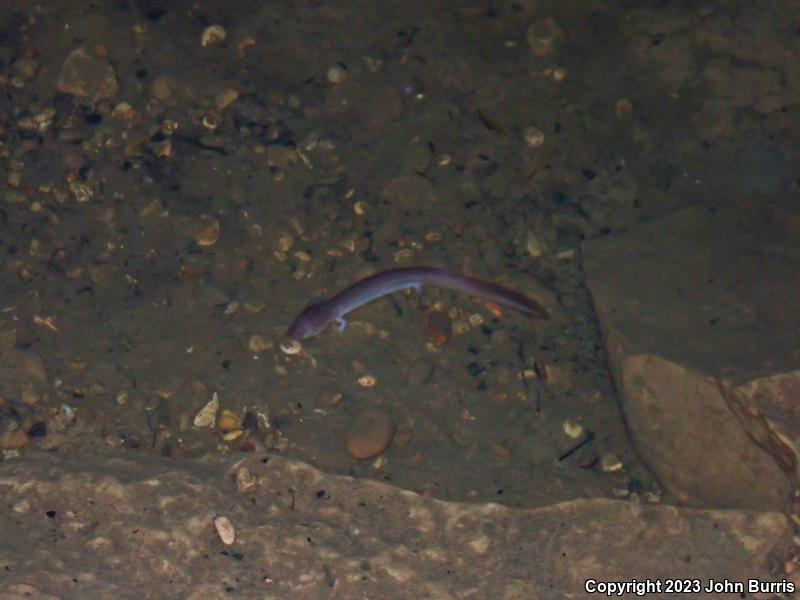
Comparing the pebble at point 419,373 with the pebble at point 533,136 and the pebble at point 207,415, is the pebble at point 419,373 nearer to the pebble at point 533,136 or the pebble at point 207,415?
the pebble at point 207,415

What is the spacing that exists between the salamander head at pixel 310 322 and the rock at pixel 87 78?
2.14 metres

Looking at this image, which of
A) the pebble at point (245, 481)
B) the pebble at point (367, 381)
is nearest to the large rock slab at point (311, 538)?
the pebble at point (245, 481)

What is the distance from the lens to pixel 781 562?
386 centimetres

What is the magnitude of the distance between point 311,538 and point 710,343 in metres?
2.18

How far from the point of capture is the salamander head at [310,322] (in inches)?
196

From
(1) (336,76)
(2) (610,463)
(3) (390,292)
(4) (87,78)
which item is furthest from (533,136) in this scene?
(4) (87,78)

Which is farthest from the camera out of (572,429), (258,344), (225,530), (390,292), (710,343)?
(390,292)

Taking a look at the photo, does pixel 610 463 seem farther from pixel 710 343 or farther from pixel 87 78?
pixel 87 78

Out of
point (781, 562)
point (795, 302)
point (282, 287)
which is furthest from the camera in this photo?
point (282, 287)

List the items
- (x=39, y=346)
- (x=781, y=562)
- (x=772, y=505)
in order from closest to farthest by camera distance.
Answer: (x=781, y=562), (x=772, y=505), (x=39, y=346)

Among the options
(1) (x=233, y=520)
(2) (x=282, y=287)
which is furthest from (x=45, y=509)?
(2) (x=282, y=287)

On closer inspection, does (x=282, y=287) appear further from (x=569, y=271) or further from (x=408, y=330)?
(x=569, y=271)

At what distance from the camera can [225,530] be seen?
3.84 metres

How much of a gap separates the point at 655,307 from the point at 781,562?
1443 mm
